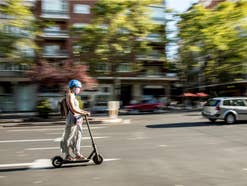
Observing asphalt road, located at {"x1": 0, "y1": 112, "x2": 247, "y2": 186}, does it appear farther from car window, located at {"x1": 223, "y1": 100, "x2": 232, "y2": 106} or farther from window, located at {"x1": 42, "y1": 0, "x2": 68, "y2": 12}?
window, located at {"x1": 42, "y1": 0, "x2": 68, "y2": 12}

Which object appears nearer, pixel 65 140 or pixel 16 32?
pixel 65 140

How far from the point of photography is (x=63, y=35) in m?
41.1

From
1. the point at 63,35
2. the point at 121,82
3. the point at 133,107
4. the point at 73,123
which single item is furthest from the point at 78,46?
the point at 73,123

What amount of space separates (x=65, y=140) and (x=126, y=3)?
810 inches

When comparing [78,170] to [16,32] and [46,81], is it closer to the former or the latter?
[46,81]

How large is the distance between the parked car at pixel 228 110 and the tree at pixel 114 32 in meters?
10.9

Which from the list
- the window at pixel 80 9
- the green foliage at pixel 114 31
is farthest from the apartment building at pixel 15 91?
the green foliage at pixel 114 31

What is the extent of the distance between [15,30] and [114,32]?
7.45 m

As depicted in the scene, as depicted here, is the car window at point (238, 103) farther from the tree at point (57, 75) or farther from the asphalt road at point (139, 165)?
the tree at point (57, 75)

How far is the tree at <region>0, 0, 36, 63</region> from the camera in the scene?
22188 mm

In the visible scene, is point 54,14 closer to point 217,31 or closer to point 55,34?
point 55,34

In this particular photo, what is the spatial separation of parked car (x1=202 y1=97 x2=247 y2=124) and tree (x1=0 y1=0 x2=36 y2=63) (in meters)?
12.7

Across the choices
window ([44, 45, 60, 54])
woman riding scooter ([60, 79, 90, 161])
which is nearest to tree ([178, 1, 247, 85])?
window ([44, 45, 60, 54])

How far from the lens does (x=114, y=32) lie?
1040 inches
